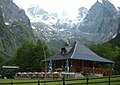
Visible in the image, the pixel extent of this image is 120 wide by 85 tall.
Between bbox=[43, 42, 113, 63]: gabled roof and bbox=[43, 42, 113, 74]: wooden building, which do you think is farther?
bbox=[43, 42, 113, 63]: gabled roof

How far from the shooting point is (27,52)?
86.6 m

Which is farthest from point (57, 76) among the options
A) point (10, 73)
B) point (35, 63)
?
point (35, 63)

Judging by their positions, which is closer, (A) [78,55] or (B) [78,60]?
(A) [78,55]

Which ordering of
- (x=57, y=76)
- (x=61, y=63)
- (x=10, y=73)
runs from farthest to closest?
(x=10, y=73) → (x=61, y=63) → (x=57, y=76)

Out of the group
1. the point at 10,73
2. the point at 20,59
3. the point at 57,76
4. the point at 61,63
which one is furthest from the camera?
the point at 20,59

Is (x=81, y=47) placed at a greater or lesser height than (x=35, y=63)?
greater

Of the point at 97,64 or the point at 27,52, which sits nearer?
the point at 97,64

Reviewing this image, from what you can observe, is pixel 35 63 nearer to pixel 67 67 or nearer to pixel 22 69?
pixel 22 69

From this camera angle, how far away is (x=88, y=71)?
56.7m

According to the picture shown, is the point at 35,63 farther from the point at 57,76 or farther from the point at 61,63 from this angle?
the point at 57,76

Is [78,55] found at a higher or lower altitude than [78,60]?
higher

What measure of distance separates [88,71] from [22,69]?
29.7 m

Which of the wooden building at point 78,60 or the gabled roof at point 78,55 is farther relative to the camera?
the gabled roof at point 78,55

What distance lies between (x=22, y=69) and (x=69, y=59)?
2615 cm
